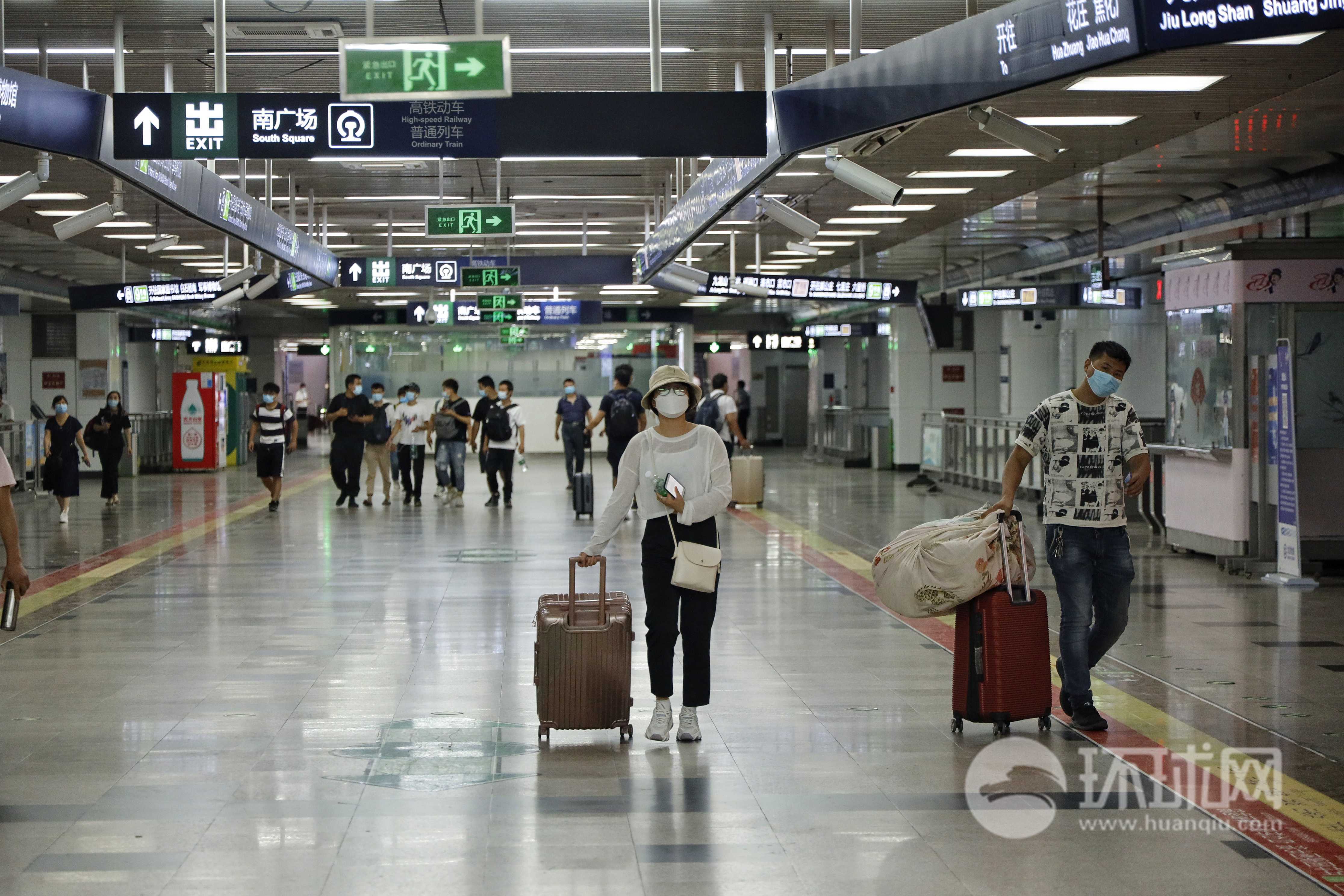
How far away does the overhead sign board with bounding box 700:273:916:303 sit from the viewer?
1898 centimetres

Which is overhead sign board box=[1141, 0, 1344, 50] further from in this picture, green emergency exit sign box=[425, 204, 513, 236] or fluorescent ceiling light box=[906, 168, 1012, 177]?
green emergency exit sign box=[425, 204, 513, 236]

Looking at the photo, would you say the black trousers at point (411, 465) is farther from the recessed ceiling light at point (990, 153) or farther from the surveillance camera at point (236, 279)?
the recessed ceiling light at point (990, 153)

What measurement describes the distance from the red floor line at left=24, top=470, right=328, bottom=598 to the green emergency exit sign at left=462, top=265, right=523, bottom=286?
4312mm

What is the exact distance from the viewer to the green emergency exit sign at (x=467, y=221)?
14.3m

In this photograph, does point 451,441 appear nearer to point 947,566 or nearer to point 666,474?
point 666,474

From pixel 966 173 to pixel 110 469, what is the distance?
41.4ft

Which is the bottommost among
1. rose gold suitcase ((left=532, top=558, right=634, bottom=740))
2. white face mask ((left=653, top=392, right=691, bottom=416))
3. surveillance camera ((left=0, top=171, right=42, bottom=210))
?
rose gold suitcase ((left=532, top=558, right=634, bottom=740))

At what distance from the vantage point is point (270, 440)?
60.6ft

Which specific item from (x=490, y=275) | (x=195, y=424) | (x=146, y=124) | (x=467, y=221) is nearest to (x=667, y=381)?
(x=146, y=124)

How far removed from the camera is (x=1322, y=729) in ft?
20.7

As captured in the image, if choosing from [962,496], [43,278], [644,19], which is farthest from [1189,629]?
[43,278]

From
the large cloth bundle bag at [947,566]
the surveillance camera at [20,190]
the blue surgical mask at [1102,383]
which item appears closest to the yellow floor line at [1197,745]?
the large cloth bundle bag at [947,566]

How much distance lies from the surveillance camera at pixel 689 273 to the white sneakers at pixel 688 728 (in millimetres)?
13081

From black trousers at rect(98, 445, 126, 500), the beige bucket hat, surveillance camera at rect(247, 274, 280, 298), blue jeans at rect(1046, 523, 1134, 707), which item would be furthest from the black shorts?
blue jeans at rect(1046, 523, 1134, 707)
